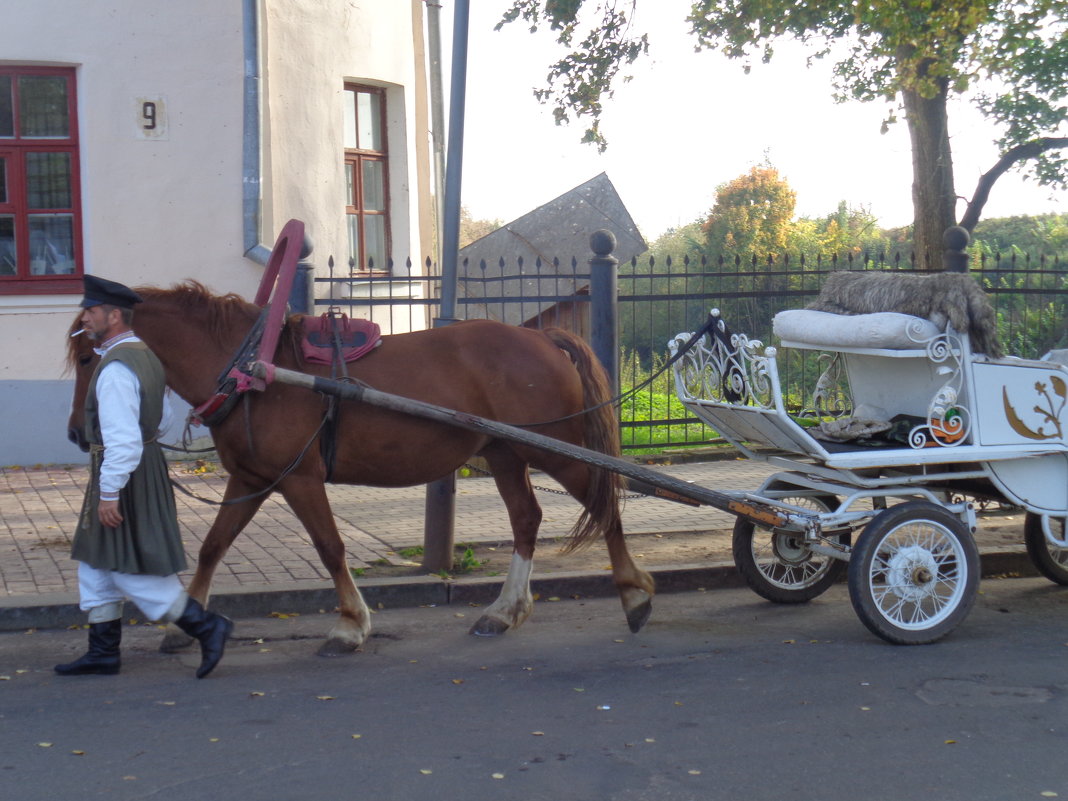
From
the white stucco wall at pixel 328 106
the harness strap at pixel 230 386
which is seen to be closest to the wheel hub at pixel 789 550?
the harness strap at pixel 230 386

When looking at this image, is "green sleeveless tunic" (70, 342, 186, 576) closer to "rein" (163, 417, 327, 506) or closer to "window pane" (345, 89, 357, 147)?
"rein" (163, 417, 327, 506)

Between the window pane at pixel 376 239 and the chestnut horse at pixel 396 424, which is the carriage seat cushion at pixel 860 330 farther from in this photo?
the window pane at pixel 376 239

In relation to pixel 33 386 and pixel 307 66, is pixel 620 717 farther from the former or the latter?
pixel 307 66

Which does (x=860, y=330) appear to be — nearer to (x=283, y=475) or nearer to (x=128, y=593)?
(x=283, y=475)

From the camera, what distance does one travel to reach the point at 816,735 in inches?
176

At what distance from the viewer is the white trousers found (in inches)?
199

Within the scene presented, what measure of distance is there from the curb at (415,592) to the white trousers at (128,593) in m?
1.00

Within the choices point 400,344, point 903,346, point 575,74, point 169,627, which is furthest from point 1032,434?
point 575,74

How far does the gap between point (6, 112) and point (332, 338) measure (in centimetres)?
646

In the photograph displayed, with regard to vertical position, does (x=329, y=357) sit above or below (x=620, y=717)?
above

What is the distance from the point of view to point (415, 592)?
6.59 meters

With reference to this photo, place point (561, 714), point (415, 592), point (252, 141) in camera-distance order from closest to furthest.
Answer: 1. point (561, 714)
2. point (415, 592)
3. point (252, 141)

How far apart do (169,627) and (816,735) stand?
10.2ft

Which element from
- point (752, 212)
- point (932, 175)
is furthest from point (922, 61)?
point (752, 212)
